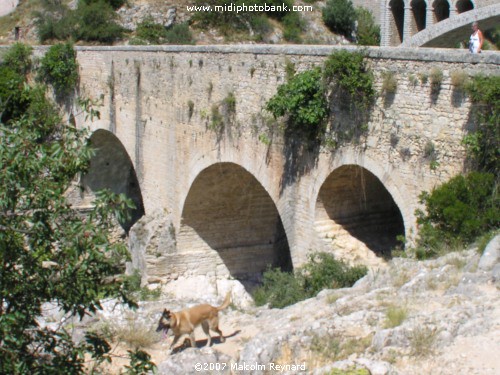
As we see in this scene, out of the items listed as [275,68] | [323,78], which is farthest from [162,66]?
[323,78]

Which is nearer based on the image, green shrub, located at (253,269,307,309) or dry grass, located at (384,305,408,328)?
dry grass, located at (384,305,408,328)

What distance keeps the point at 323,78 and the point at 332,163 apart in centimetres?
115

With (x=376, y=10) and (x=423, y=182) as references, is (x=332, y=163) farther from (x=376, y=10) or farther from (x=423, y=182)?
(x=376, y=10)

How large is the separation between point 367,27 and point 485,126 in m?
19.1

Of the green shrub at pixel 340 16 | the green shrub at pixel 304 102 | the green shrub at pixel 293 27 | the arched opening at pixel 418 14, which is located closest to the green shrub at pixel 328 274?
the green shrub at pixel 304 102

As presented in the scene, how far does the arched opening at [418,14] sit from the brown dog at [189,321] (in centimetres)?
1589

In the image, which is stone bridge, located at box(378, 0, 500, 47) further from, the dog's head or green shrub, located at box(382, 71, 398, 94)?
the dog's head

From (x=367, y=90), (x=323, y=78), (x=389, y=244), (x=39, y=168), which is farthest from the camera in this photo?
(x=389, y=244)

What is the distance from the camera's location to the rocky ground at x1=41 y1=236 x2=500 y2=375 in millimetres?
5336

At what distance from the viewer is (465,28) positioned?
56.0ft

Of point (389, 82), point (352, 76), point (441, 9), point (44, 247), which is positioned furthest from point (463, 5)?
point (44, 247)

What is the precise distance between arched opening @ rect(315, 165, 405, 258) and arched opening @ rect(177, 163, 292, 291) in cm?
377

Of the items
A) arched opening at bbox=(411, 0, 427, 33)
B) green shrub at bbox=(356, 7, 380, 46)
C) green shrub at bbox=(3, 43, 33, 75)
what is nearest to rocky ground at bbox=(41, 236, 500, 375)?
green shrub at bbox=(3, 43, 33, 75)

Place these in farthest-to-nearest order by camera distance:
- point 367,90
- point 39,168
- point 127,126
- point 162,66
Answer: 1. point 127,126
2. point 162,66
3. point 367,90
4. point 39,168
